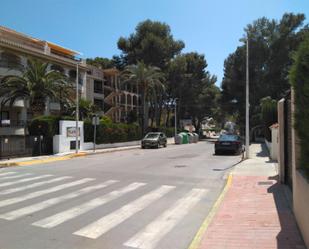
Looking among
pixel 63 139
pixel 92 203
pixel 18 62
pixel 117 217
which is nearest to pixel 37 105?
pixel 63 139

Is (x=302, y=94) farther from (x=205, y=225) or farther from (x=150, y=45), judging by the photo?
(x=150, y=45)

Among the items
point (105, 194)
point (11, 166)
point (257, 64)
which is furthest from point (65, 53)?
point (105, 194)

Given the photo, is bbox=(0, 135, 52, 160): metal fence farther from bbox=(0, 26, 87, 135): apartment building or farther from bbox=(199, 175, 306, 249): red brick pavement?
bbox=(199, 175, 306, 249): red brick pavement

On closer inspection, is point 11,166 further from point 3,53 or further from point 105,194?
point 3,53

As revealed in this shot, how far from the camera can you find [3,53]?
137 feet

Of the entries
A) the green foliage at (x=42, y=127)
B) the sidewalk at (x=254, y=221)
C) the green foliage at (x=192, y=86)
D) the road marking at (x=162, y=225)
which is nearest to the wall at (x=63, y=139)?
the green foliage at (x=42, y=127)

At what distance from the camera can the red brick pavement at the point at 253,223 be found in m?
6.82

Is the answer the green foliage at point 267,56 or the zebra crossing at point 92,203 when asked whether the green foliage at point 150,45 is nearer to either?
the green foliage at point 267,56

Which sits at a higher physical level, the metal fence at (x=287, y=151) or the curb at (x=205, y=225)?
the metal fence at (x=287, y=151)

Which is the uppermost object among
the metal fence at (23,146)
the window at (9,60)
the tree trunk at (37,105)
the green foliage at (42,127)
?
the window at (9,60)

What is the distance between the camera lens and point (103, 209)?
10.0 metres

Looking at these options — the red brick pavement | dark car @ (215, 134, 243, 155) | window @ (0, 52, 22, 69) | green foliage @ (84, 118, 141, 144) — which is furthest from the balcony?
the red brick pavement

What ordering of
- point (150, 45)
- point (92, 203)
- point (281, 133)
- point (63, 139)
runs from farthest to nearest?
point (150, 45) < point (63, 139) < point (281, 133) < point (92, 203)

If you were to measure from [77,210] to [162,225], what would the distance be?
2437 mm
